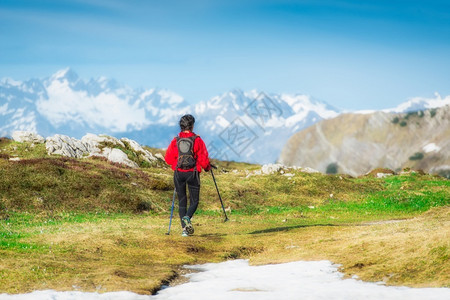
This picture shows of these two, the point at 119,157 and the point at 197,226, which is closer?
the point at 197,226

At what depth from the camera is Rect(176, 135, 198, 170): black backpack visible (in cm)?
1861

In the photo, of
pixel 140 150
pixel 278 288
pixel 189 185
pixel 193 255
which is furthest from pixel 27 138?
pixel 278 288

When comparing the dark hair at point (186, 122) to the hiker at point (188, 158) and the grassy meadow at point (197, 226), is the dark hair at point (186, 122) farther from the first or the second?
the grassy meadow at point (197, 226)

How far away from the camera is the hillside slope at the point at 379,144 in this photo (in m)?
128

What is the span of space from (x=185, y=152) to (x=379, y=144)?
4864 inches

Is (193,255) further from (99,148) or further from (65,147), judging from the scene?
(99,148)

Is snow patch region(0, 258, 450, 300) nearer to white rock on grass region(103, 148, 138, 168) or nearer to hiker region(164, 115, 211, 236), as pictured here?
hiker region(164, 115, 211, 236)

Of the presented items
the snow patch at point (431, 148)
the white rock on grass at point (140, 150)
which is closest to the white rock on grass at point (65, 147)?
the white rock on grass at point (140, 150)

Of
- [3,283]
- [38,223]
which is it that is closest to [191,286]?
[3,283]

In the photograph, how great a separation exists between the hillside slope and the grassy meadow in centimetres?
7894

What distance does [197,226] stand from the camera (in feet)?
84.4

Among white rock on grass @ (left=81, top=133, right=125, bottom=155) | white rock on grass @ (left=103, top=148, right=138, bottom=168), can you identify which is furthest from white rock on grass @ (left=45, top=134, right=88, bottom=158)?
white rock on grass @ (left=103, top=148, right=138, bottom=168)

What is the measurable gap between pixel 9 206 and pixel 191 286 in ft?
69.8

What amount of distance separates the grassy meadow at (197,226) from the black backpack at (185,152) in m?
3.09
